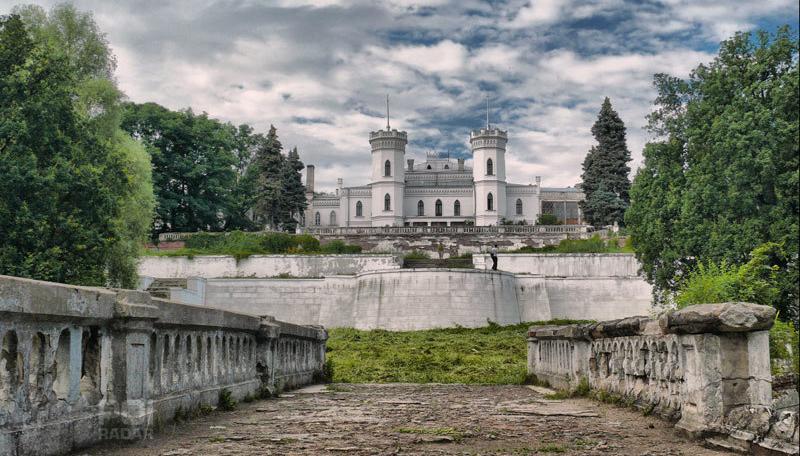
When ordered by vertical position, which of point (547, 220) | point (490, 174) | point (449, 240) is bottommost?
point (449, 240)

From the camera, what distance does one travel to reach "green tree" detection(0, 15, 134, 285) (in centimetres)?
2050

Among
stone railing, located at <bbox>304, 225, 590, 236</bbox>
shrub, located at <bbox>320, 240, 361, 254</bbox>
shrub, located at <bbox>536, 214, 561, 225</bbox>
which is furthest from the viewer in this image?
shrub, located at <bbox>536, 214, 561, 225</bbox>

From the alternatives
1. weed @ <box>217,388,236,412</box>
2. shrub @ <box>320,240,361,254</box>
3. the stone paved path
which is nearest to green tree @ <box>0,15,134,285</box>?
the stone paved path

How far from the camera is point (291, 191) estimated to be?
62.7 metres

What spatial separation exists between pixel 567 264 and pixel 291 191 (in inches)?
1049

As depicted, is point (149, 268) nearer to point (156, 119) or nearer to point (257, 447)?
point (156, 119)

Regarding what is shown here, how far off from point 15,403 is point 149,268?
139ft

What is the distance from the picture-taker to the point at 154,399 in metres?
5.65

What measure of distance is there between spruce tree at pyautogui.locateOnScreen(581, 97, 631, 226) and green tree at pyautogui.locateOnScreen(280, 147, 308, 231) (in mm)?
22782

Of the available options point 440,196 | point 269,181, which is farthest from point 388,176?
point 269,181

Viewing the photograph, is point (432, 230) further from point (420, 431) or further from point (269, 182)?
point (420, 431)

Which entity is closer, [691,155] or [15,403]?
[15,403]

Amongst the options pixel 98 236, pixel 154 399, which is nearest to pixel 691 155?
pixel 98 236

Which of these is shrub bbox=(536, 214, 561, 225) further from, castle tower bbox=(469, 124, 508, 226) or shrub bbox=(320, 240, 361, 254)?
shrub bbox=(320, 240, 361, 254)
